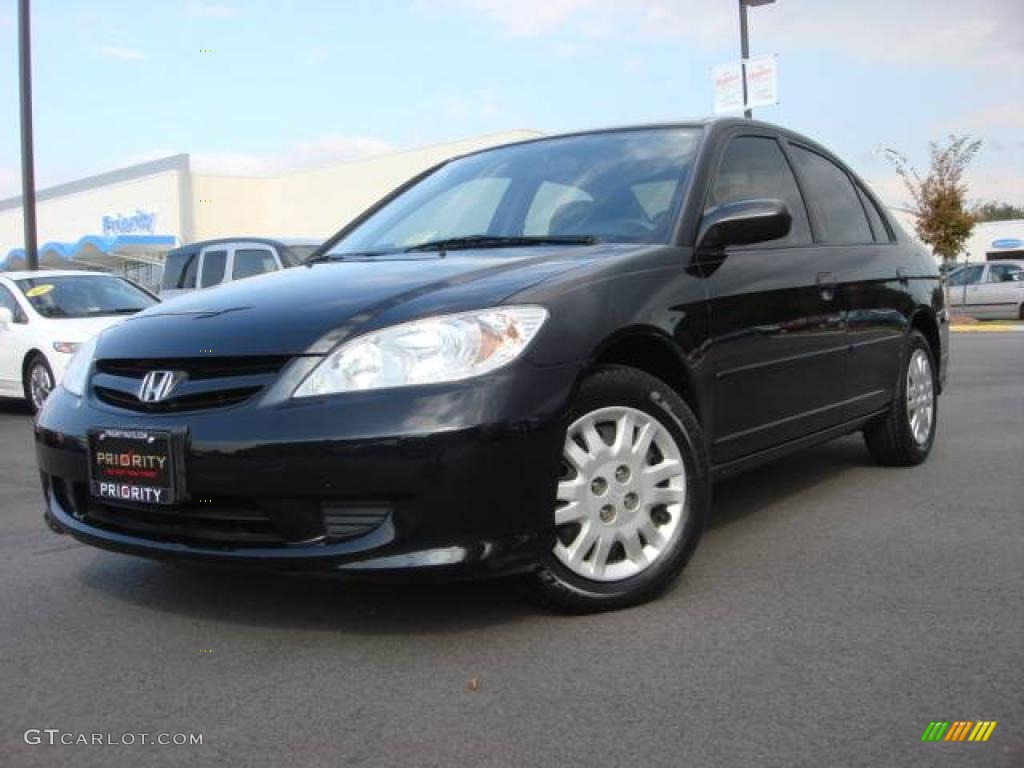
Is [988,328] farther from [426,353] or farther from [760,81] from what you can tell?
[426,353]

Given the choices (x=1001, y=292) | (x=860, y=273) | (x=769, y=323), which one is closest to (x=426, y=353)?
(x=769, y=323)

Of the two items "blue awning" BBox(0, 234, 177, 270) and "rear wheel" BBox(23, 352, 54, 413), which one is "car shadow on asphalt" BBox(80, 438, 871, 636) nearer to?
"rear wheel" BBox(23, 352, 54, 413)

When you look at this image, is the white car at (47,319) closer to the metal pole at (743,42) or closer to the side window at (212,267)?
the side window at (212,267)

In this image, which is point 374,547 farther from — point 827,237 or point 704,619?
point 827,237

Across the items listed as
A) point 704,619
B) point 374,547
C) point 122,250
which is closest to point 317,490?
point 374,547

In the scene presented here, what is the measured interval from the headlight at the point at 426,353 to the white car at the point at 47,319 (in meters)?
6.98

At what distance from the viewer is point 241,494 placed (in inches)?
112

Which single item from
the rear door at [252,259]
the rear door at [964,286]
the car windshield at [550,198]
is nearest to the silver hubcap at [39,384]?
the rear door at [252,259]

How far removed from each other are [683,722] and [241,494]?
4.28ft

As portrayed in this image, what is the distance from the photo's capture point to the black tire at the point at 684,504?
3.07 meters

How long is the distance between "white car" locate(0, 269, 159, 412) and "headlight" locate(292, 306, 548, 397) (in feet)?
22.9

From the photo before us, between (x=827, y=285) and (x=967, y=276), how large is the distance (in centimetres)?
2244

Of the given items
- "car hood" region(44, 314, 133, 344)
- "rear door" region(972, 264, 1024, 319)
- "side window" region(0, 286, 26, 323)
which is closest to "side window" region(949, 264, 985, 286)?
"rear door" region(972, 264, 1024, 319)

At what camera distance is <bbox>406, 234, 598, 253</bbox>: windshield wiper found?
3.75 metres
